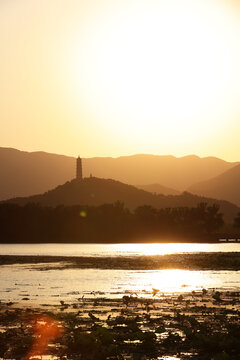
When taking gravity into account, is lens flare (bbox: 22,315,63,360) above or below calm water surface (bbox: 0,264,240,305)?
below

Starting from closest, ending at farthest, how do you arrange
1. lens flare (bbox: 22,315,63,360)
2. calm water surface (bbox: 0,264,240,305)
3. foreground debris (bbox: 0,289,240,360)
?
foreground debris (bbox: 0,289,240,360)
lens flare (bbox: 22,315,63,360)
calm water surface (bbox: 0,264,240,305)

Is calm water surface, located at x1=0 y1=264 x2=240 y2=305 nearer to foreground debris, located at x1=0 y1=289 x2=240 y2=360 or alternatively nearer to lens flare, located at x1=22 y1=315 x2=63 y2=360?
foreground debris, located at x1=0 y1=289 x2=240 y2=360

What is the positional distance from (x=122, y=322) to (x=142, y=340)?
15.9 feet

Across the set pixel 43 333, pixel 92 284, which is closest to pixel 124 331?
pixel 43 333

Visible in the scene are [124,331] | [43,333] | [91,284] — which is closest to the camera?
[43,333]

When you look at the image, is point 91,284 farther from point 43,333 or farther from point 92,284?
point 43,333

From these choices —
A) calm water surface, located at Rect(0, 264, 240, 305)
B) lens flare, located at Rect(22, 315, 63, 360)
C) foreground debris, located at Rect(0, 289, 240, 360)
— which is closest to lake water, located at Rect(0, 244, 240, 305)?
calm water surface, located at Rect(0, 264, 240, 305)

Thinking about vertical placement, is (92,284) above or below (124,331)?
above

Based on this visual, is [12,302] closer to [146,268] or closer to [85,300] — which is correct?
[85,300]

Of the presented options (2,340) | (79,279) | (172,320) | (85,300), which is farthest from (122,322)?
(79,279)

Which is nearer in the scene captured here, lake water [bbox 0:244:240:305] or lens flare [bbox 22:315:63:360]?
lens flare [bbox 22:315:63:360]

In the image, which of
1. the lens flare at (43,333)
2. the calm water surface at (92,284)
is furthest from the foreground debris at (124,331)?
the calm water surface at (92,284)

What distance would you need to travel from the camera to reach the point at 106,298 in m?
53.2

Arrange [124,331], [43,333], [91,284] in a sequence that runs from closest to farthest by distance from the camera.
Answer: [43,333] → [124,331] → [91,284]
